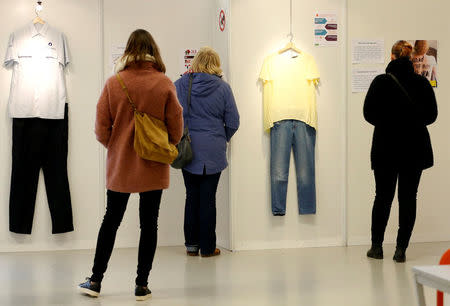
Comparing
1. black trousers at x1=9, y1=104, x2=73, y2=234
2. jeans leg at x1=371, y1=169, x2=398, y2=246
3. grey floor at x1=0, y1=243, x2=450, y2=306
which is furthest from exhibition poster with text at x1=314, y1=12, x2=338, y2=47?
black trousers at x1=9, y1=104, x2=73, y2=234

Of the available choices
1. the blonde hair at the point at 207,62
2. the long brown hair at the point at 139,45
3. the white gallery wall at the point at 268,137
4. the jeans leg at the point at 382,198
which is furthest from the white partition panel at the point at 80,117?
the jeans leg at the point at 382,198

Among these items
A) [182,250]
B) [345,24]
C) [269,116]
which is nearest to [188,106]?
[269,116]

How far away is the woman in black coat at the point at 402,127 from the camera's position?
4.99 meters

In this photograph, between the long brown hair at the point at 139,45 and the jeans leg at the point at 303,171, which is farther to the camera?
the jeans leg at the point at 303,171

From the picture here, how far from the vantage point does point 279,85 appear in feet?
18.9

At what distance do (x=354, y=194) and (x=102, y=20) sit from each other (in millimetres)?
2683

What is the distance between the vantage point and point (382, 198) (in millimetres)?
5168

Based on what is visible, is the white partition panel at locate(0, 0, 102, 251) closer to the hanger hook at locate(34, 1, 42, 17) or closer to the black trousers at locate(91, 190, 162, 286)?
the hanger hook at locate(34, 1, 42, 17)

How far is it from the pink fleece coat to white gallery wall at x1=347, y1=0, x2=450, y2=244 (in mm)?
2552

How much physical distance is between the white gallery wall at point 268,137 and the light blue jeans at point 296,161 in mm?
67

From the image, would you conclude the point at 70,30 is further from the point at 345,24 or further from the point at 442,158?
the point at 442,158

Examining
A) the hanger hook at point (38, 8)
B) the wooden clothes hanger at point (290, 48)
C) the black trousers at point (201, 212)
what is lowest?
the black trousers at point (201, 212)

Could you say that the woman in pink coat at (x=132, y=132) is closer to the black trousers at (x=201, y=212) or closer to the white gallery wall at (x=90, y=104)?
the black trousers at (x=201, y=212)

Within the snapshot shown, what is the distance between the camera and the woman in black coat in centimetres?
499
